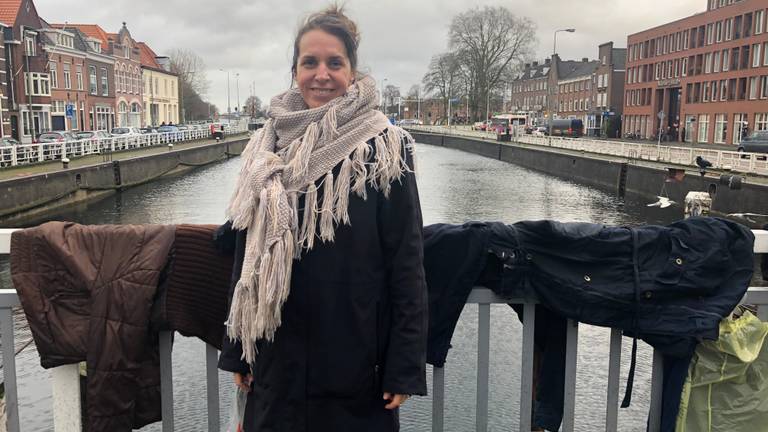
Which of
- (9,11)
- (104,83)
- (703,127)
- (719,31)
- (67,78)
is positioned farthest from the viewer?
(104,83)

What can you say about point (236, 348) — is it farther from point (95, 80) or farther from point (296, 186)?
point (95, 80)

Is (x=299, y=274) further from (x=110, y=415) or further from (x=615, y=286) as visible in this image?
(x=615, y=286)

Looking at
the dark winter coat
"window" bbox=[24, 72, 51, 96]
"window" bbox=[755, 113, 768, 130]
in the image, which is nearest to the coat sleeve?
the dark winter coat

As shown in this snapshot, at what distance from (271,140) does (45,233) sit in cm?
86

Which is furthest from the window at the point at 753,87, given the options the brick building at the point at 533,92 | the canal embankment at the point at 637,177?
the brick building at the point at 533,92

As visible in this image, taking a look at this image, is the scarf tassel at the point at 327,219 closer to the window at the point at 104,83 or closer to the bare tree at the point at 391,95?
the window at the point at 104,83

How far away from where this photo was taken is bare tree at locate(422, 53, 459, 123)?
7581 centimetres

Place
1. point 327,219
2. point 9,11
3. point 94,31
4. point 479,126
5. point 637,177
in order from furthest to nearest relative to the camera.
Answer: point 479,126 < point 94,31 < point 9,11 < point 637,177 < point 327,219

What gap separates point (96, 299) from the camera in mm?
2281

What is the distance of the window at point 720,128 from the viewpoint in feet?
151

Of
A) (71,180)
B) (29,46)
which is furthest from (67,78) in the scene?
(71,180)

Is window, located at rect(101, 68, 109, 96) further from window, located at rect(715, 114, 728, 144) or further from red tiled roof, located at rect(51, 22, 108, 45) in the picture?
window, located at rect(715, 114, 728, 144)

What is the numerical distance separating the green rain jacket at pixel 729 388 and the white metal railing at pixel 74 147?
911 inches

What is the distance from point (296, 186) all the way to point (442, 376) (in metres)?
0.92
